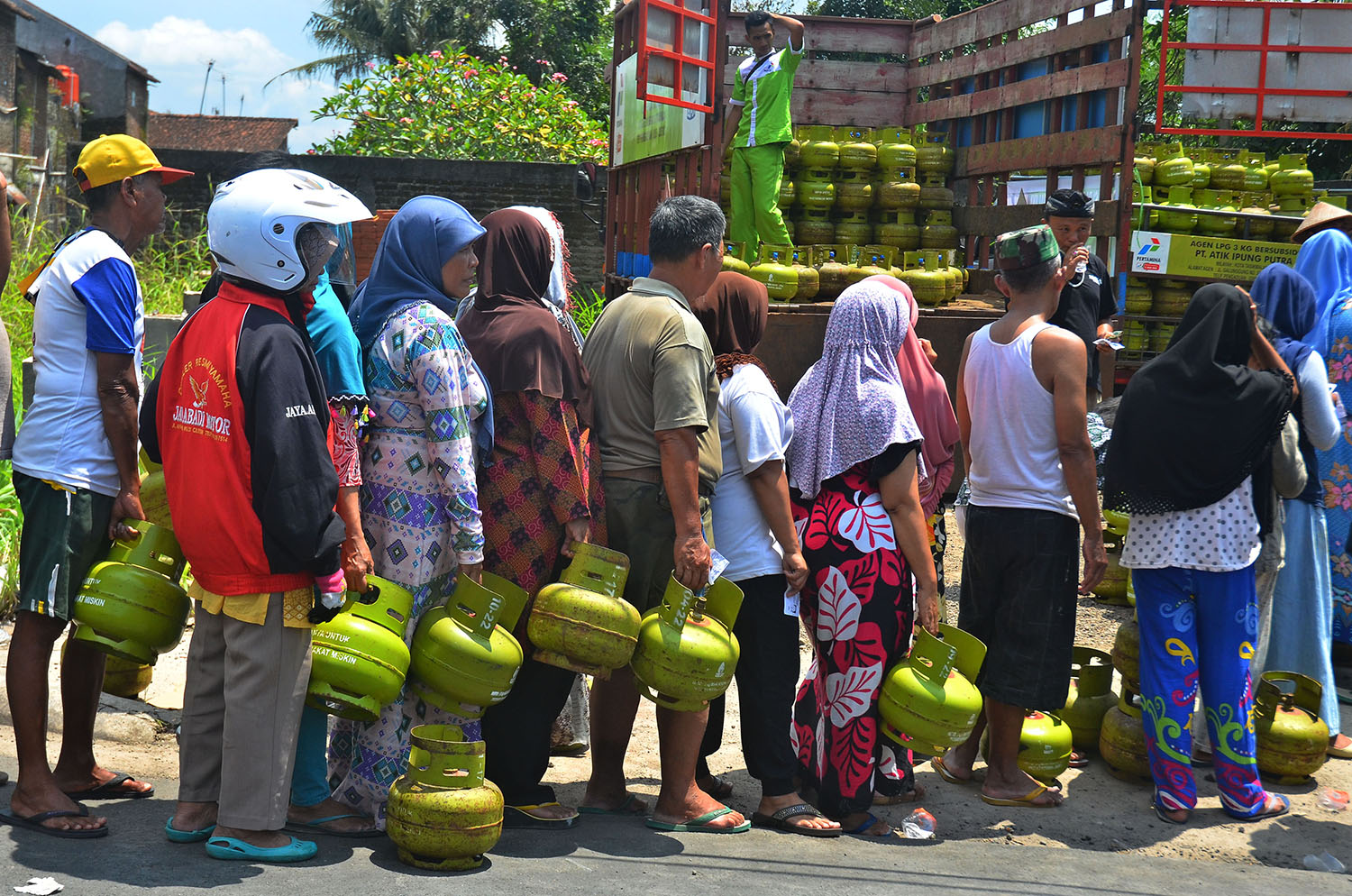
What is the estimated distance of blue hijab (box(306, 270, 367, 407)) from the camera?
3.33m

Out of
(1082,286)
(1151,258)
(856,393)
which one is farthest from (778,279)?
(1151,258)

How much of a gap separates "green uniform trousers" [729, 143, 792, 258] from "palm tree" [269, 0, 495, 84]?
22.3m

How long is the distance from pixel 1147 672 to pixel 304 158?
12.4 metres

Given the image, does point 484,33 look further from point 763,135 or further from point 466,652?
point 466,652

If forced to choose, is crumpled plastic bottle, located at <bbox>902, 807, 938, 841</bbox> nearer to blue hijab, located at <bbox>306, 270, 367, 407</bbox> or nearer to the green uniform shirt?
blue hijab, located at <bbox>306, 270, 367, 407</bbox>

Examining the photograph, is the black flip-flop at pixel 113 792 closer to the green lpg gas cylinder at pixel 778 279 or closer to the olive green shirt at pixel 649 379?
the olive green shirt at pixel 649 379

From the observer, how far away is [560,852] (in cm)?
348

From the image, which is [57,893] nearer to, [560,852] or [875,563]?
[560,852]

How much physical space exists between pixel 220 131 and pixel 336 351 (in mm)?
35092

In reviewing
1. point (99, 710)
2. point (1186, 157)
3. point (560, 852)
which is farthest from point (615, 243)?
point (560, 852)

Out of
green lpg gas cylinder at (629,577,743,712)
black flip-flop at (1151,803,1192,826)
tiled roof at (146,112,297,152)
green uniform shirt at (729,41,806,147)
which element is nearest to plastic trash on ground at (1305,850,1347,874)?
black flip-flop at (1151,803,1192,826)

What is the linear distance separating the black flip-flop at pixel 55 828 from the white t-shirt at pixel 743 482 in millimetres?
1978

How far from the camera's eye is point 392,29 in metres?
30.6

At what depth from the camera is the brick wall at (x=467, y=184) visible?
1468cm
